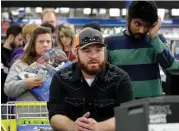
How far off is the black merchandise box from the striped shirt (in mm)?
2403

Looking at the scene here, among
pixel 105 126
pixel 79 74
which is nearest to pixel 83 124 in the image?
pixel 105 126

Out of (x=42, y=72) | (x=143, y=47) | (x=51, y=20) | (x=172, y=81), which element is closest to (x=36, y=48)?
(x=42, y=72)

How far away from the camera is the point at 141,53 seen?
4.52 m

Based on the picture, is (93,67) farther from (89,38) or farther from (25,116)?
(25,116)

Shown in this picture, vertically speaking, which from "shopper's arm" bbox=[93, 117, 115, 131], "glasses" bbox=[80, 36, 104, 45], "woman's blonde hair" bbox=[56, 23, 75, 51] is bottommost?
"shopper's arm" bbox=[93, 117, 115, 131]

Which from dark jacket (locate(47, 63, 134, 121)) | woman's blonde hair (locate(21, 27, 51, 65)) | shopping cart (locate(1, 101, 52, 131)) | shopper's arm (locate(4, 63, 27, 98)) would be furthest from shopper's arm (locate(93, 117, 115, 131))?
woman's blonde hair (locate(21, 27, 51, 65))

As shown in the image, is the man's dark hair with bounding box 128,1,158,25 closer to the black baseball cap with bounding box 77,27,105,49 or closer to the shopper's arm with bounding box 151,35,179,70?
the shopper's arm with bounding box 151,35,179,70

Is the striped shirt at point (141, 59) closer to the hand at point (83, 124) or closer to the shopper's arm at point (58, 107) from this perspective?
the shopper's arm at point (58, 107)

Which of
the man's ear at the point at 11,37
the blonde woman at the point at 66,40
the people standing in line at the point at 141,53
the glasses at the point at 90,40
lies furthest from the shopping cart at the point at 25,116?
the man's ear at the point at 11,37

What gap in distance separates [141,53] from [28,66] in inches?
56.4

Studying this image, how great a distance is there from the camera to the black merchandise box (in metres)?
1.96

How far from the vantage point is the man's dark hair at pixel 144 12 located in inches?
173

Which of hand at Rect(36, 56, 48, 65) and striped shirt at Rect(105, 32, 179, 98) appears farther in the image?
hand at Rect(36, 56, 48, 65)

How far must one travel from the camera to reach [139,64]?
451 centimetres
